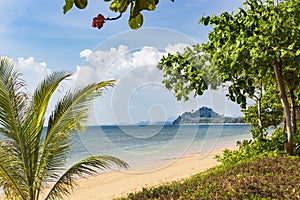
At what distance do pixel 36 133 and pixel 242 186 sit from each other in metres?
3.40

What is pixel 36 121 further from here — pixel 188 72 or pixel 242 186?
pixel 188 72

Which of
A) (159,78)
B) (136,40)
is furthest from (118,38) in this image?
(159,78)

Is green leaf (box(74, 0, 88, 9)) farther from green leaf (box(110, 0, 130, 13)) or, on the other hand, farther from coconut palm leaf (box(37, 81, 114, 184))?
coconut palm leaf (box(37, 81, 114, 184))

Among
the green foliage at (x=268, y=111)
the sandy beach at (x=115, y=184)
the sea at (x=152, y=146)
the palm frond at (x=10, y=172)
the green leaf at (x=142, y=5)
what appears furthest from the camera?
the sea at (x=152, y=146)

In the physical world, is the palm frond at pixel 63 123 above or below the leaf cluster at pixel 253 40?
below

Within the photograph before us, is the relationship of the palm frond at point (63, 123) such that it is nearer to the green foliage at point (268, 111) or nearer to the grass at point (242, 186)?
the grass at point (242, 186)

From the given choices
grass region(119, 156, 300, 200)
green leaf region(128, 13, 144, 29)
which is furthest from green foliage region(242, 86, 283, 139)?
green leaf region(128, 13, 144, 29)

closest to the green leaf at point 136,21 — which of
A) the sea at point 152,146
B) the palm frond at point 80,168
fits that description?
the palm frond at point 80,168

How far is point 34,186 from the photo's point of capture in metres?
5.80

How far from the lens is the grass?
214 inches

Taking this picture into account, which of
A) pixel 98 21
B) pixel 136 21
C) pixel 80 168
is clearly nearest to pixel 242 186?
pixel 80 168

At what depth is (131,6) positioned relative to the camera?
1139mm

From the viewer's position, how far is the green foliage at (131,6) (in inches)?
41.6

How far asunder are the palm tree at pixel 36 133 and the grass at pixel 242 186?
0.93m
